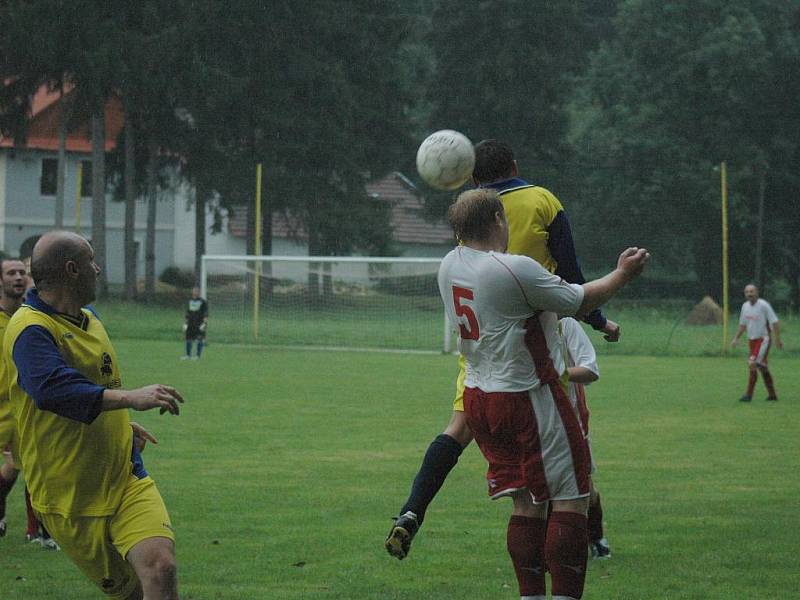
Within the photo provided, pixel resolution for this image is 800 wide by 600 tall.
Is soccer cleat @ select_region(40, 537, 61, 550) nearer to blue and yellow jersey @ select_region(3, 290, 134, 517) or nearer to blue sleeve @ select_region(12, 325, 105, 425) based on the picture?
blue and yellow jersey @ select_region(3, 290, 134, 517)

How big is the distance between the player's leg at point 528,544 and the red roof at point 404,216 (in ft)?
138

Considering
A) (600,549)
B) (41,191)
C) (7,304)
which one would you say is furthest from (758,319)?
(41,191)

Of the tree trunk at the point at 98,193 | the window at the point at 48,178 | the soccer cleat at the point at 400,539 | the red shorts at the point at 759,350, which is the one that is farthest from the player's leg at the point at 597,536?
the window at the point at 48,178

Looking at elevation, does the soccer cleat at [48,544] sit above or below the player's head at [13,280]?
below

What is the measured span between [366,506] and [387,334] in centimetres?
2526

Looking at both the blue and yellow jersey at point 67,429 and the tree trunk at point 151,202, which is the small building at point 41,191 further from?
the blue and yellow jersey at point 67,429

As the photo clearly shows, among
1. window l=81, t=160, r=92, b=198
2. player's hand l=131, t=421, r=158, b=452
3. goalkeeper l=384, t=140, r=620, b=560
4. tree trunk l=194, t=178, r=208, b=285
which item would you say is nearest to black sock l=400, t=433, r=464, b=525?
goalkeeper l=384, t=140, r=620, b=560

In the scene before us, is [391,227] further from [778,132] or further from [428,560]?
[428,560]

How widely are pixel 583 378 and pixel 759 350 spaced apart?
14.7m

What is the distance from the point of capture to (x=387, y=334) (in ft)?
116

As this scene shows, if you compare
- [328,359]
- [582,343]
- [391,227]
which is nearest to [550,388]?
[582,343]

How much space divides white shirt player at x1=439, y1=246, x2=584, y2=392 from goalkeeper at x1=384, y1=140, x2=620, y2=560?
763mm

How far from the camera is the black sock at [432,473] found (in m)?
6.39

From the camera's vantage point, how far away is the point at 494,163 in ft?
21.5
